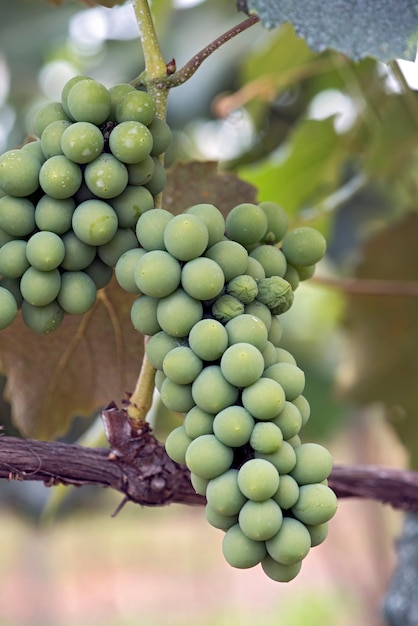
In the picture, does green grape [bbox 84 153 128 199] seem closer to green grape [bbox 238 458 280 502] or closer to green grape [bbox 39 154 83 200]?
green grape [bbox 39 154 83 200]

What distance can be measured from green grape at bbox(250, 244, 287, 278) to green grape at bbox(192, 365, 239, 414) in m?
0.09

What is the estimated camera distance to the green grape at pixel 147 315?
1.47ft

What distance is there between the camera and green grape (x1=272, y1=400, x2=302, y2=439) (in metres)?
0.41

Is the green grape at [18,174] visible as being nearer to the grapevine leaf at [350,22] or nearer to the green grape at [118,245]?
the green grape at [118,245]

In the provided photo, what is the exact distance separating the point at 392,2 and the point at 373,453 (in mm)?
1582

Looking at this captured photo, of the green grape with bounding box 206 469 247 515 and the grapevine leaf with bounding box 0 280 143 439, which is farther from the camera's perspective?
the grapevine leaf with bounding box 0 280 143 439

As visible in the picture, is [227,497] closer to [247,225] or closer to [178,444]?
[178,444]

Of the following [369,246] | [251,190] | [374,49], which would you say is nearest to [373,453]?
[369,246]

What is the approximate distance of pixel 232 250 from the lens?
1.47 ft

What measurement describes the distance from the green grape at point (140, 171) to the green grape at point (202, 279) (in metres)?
0.07

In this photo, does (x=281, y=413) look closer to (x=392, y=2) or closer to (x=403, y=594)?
(x=392, y=2)

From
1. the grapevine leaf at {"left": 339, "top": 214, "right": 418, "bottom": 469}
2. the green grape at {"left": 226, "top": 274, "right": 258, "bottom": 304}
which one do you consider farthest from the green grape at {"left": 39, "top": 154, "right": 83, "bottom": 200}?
the grapevine leaf at {"left": 339, "top": 214, "right": 418, "bottom": 469}

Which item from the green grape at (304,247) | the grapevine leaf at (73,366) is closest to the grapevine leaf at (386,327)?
the grapevine leaf at (73,366)

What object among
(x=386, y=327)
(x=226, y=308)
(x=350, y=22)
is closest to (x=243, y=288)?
(x=226, y=308)
